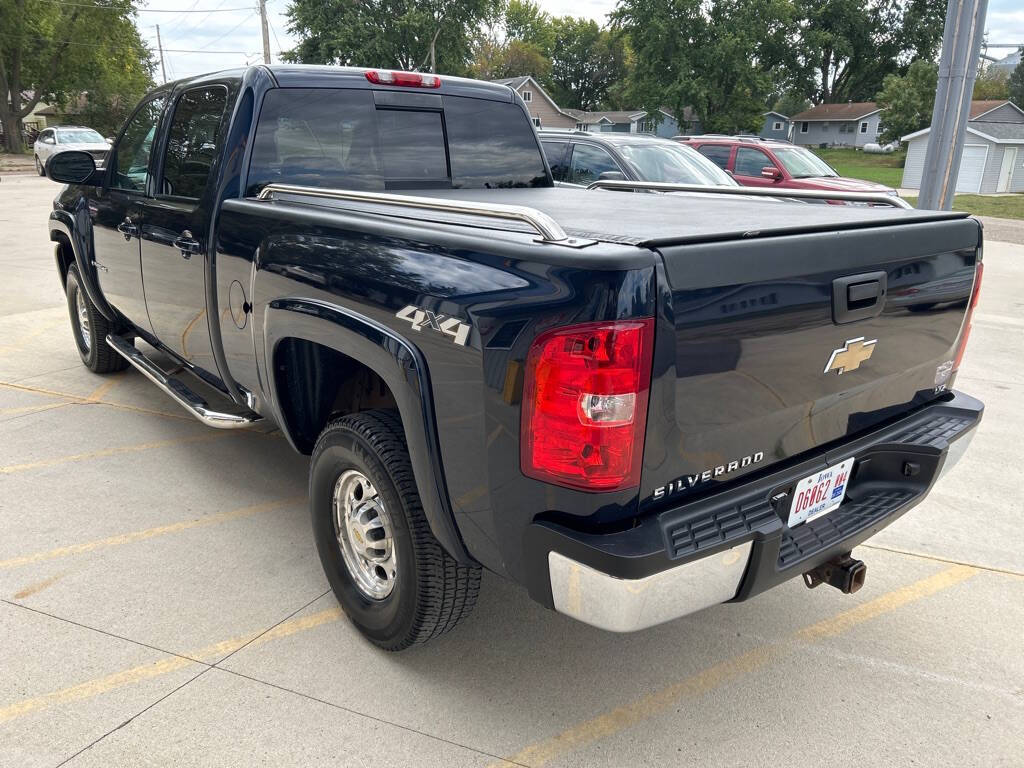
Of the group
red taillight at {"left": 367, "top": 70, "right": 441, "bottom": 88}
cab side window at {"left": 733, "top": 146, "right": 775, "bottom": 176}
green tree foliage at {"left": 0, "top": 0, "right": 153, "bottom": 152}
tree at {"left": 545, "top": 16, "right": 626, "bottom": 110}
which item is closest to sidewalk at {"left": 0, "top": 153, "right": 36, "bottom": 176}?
green tree foliage at {"left": 0, "top": 0, "right": 153, "bottom": 152}

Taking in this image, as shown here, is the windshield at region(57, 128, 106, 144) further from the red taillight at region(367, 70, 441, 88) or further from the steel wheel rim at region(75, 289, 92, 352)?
the red taillight at region(367, 70, 441, 88)

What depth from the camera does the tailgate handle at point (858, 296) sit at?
229cm

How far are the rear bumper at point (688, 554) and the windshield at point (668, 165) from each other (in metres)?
6.99

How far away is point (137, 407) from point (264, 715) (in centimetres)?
340

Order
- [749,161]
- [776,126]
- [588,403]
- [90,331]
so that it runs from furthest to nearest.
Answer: [776,126], [749,161], [90,331], [588,403]

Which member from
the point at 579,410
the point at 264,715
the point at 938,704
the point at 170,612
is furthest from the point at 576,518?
the point at 170,612

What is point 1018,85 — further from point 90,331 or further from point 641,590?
point 641,590

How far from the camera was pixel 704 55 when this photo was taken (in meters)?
53.3

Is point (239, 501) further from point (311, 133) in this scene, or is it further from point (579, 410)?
point (579, 410)

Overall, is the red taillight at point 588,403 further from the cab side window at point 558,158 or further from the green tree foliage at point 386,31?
the green tree foliage at point 386,31

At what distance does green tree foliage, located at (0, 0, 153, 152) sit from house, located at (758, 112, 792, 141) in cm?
5683

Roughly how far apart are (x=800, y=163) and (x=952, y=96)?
159 inches

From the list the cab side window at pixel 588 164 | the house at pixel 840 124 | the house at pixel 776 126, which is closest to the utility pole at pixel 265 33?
the cab side window at pixel 588 164

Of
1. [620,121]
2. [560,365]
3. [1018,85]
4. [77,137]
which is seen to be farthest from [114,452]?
[1018,85]
